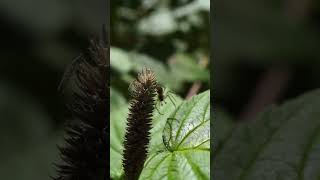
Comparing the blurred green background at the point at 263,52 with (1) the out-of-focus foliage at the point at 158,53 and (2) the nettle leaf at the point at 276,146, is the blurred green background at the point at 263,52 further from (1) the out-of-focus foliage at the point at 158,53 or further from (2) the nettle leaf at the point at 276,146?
(2) the nettle leaf at the point at 276,146

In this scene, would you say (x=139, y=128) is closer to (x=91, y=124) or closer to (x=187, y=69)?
(x=91, y=124)

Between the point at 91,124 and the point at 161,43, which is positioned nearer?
the point at 91,124

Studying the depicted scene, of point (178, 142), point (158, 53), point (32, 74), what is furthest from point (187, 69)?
point (32, 74)

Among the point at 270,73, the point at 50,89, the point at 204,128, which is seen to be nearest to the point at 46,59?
the point at 50,89

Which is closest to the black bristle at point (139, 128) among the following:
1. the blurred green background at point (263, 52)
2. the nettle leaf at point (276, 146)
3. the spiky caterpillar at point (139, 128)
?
the spiky caterpillar at point (139, 128)

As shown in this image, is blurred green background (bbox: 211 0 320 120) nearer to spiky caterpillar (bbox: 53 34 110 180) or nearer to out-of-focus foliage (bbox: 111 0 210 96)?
out-of-focus foliage (bbox: 111 0 210 96)

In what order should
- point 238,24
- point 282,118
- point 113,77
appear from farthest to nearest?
1. point 238,24
2. point 113,77
3. point 282,118

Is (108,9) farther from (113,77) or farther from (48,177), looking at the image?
(48,177)

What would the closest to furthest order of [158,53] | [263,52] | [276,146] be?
[276,146] < [158,53] < [263,52]

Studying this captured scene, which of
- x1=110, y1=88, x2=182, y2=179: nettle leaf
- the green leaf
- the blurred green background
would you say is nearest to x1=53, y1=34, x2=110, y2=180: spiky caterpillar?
x1=110, y1=88, x2=182, y2=179: nettle leaf
